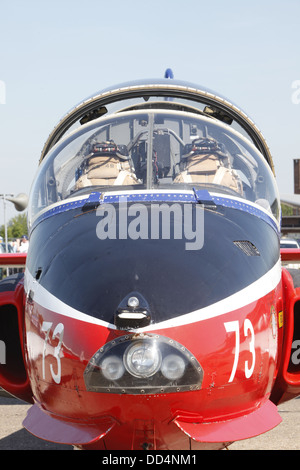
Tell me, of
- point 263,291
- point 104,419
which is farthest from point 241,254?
point 104,419

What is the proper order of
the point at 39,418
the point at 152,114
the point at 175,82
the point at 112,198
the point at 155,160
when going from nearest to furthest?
the point at 39,418
the point at 112,198
the point at 155,160
the point at 152,114
the point at 175,82

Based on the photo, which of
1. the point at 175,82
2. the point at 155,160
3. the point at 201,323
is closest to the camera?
the point at 201,323

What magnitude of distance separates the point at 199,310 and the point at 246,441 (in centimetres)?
277

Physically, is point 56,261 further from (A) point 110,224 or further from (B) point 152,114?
(B) point 152,114

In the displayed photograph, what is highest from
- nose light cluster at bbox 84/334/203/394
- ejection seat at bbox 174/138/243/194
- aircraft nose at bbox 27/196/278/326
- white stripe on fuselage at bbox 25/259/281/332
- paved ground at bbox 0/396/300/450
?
ejection seat at bbox 174/138/243/194

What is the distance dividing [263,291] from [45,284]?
1.22 m

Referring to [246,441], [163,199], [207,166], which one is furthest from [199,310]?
[246,441]

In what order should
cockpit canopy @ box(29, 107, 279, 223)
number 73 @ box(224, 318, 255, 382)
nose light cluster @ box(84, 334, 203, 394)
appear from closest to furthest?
nose light cluster @ box(84, 334, 203, 394) < number 73 @ box(224, 318, 255, 382) < cockpit canopy @ box(29, 107, 279, 223)

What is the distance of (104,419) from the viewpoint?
3.07 m

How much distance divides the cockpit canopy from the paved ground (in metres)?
2.02

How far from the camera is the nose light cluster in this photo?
291 cm

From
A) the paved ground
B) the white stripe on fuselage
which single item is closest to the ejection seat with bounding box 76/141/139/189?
the white stripe on fuselage

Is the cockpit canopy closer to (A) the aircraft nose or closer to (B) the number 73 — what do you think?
(A) the aircraft nose

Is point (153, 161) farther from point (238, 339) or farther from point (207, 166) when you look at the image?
point (238, 339)
